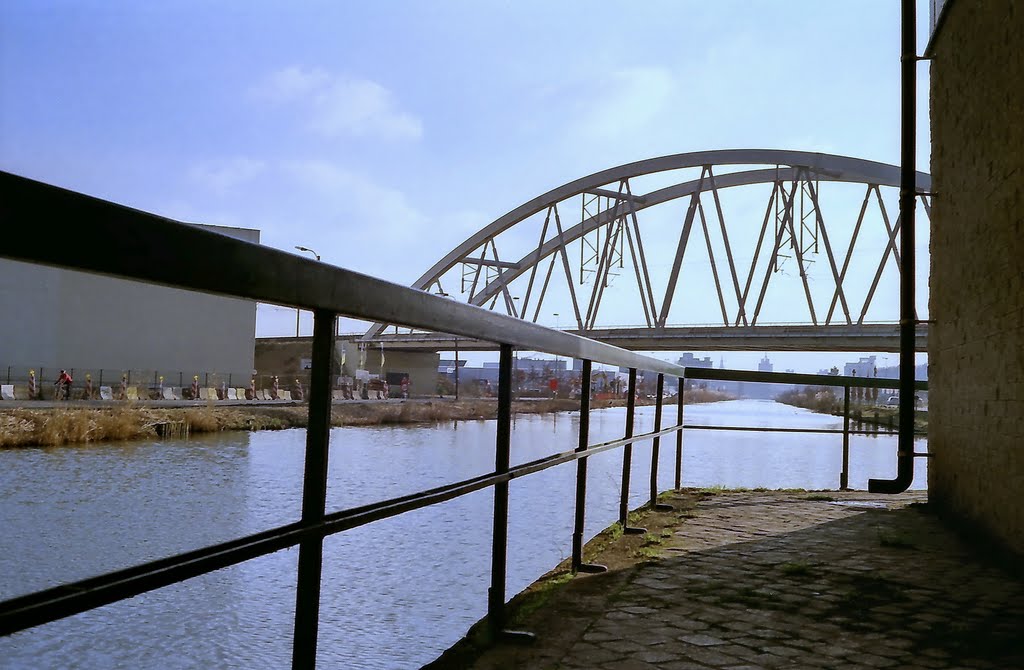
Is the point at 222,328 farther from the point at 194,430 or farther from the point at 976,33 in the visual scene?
the point at 976,33

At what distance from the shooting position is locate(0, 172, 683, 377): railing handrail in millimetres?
812

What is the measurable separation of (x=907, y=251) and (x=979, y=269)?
6.74ft

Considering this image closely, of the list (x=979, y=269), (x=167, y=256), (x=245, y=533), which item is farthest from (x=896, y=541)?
(x=245, y=533)

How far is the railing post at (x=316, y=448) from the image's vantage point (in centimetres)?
138

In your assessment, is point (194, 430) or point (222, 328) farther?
point (194, 430)

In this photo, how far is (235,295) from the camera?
113 centimetres

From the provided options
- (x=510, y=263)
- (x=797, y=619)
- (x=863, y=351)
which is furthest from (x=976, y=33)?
(x=510, y=263)

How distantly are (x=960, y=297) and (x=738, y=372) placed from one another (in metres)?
1.83

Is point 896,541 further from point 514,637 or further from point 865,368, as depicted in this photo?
point 865,368

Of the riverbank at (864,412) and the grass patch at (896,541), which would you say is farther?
the riverbank at (864,412)

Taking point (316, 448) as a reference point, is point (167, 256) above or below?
above

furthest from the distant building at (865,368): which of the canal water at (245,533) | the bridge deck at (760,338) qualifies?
the canal water at (245,533)

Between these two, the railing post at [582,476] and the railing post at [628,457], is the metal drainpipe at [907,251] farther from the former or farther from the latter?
the railing post at [582,476]

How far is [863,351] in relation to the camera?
114ft
